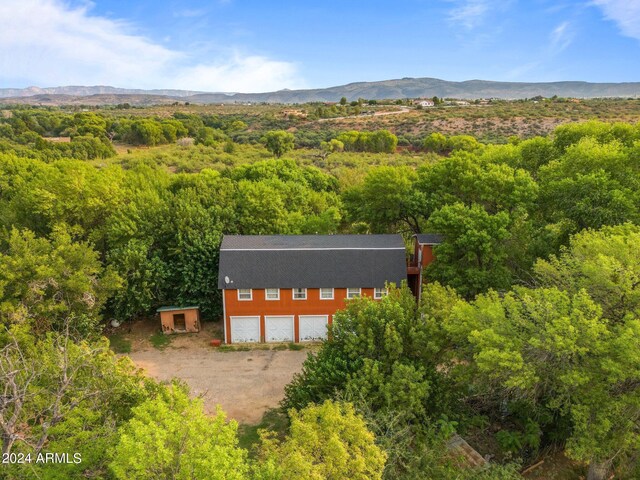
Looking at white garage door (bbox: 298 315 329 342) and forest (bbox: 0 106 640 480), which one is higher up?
forest (bbox: 0 106 640 480)

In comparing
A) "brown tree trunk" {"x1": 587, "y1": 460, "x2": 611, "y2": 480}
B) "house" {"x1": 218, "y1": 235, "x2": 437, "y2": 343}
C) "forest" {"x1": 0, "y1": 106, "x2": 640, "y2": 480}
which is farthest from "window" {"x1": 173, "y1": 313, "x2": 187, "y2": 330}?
"brown tree trunk" {"x1": 587, "y1": 460, "x2": 611, "y2": 480}

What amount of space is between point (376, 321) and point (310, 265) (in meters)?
10.6

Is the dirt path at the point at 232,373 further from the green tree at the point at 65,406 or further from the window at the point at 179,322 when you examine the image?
the green tree at the point at 65,406

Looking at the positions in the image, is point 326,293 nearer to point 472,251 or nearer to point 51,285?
point 472,251

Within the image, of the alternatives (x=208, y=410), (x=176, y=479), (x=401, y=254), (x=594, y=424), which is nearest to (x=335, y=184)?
(x=401, y=254)

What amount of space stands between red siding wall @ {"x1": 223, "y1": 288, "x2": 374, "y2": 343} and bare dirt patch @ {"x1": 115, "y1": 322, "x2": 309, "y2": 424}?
6.82 ft

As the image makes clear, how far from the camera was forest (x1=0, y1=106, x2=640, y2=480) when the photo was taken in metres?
12.2

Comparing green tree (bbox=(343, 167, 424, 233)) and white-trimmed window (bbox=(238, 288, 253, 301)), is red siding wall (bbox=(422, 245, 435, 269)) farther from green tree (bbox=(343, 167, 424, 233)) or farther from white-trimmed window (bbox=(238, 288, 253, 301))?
white-trimmed window (bbox=(238, 288, 253, 301))

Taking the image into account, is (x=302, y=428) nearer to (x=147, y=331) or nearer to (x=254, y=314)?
(x=254, y=314)

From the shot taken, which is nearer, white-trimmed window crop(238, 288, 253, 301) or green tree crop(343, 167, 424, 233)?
white-trimmed window crop(238, 288, 253, 301)

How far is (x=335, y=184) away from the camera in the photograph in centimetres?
5141

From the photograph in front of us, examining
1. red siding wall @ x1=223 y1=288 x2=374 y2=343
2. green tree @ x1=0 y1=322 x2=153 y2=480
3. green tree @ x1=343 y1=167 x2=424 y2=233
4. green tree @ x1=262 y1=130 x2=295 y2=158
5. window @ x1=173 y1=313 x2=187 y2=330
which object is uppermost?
green tree @ x1=262 y1=130 x2=295 y2=158

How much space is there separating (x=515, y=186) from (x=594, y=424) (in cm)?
1674

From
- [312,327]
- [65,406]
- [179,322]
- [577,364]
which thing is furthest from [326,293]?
[65,406]
